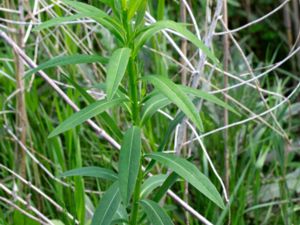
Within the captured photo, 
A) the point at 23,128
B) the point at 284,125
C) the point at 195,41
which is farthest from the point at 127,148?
the point at 284,125

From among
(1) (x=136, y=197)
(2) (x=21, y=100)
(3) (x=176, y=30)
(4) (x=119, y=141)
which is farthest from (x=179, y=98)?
(4) (x=119, y=141)

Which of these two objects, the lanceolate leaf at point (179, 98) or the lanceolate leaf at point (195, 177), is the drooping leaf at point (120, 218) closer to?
the lanceolate leaf at point (195, 177)

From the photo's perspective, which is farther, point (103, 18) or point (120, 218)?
point (120, 218)

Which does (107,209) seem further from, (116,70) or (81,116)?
(116,70)

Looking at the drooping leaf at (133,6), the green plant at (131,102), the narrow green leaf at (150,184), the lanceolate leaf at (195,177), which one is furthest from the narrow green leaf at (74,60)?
the narrow green leaf at (150,184)

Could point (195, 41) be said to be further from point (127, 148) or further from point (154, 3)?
point (154, 3)

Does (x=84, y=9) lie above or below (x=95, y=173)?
above
